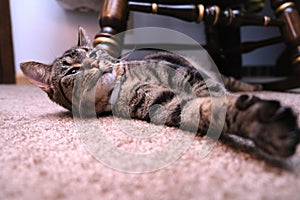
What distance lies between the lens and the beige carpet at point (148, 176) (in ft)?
0.98

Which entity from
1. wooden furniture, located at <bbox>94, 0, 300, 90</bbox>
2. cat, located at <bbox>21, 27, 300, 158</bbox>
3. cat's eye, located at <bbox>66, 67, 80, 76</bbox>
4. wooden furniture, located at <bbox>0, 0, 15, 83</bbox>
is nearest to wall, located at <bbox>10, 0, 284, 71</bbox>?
wooden furniture, located at <bbox>0, 0, 15, 83</bbox>

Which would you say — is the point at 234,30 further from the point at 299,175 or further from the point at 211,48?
the point at 299,175

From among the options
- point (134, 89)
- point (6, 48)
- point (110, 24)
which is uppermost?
point (110, 24)

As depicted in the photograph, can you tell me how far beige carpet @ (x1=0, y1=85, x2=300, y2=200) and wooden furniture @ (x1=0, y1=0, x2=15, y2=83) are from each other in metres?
1.74

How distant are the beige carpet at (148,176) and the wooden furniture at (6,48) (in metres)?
1.74

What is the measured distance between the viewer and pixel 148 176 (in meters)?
0.35

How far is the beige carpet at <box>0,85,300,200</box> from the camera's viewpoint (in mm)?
300

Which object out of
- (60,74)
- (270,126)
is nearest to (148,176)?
(270,126)

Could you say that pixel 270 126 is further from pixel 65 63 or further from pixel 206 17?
pixel 206 17

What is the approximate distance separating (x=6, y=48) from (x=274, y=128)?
2047mm

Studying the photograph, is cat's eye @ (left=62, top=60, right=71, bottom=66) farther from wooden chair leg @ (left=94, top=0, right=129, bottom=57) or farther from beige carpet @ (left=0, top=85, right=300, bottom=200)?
beige carpet @ (left=0, top=85, right=300, bottom=200)

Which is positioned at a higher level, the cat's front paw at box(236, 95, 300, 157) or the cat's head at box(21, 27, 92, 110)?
the cat's front paw at box(236, 95, 300, 157)

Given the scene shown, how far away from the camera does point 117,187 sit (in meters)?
0.32

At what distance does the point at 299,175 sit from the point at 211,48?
1.38m
